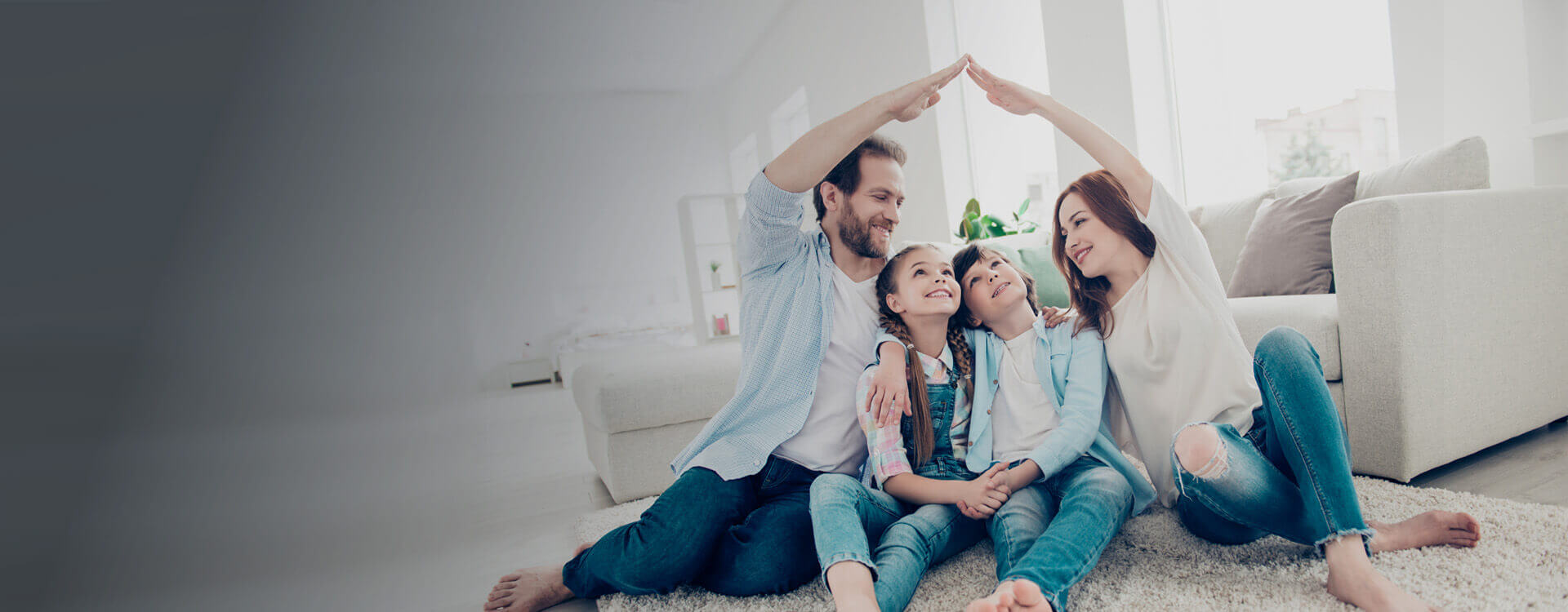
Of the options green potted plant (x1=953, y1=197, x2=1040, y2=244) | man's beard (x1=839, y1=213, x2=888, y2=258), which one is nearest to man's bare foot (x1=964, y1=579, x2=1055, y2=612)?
man's beard (x1=839, y1=213, x2=888, y2=258)

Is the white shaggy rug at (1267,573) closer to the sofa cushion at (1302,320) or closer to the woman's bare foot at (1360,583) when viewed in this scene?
the woman's bare foot at (1360,583)

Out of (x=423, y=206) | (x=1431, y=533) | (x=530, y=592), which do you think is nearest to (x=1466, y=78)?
(x=1431, y=533)

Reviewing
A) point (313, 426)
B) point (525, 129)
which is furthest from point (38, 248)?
point (525, 129)

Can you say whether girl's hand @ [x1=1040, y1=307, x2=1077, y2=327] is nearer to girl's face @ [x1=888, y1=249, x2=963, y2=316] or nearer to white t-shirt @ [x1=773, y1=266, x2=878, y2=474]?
girl's face @ [x1=888, y1=249, x2=963, y2=316]

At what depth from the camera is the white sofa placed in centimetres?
121

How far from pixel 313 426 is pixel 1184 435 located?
3995 millimetres

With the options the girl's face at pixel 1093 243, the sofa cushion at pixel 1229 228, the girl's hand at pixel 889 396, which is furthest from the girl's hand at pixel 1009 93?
the sofa cushion at pixel 1229 228

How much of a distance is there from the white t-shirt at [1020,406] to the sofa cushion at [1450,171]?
40.0 inches

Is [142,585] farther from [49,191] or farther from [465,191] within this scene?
[465,191]

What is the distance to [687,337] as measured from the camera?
6.04 meters

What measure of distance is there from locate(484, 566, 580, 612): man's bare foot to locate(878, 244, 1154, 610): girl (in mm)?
695

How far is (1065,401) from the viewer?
1.05 m

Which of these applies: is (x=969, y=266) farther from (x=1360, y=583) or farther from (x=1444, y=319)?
(x=1444, y=319)

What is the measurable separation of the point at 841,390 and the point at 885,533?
0.86ft
